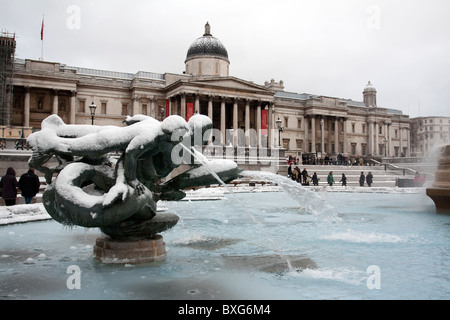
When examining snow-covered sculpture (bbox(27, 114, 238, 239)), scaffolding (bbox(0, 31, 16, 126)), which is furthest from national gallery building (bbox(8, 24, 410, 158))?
snow-covered sculpture (bbox(27, 114, 238, 239))

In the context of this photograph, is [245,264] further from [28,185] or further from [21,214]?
[28,185]

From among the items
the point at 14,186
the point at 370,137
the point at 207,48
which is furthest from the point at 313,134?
the point at 14,186

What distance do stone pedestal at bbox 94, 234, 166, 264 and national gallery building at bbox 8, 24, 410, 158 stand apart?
102 ft

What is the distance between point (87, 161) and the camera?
203 inches

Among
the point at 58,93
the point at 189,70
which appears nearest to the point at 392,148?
the point at 189,70

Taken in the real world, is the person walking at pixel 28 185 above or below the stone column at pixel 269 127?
below

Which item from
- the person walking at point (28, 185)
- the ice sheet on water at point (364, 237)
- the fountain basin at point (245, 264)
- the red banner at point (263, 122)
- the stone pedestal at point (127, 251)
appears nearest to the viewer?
the fountain basin at point (245, 264)

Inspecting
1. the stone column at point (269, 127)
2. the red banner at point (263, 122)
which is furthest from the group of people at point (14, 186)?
the stone column at point (269, 127)

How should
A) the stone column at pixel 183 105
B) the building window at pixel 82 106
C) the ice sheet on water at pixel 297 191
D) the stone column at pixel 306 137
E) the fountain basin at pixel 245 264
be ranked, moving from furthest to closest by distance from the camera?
the stone column at pixel 306 137, the building window at pixel 82 106, the stone column at pixel 183 105, the ice sheet on water at pixel 297 191, the fountain basin at pixel 245 264

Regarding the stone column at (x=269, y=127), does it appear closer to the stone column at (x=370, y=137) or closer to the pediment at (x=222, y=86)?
the pediment at (x=222, y=86)

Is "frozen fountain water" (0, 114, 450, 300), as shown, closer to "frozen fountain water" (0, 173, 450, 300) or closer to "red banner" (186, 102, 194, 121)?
"frozen fountain water" (0, 173, 450, 300)

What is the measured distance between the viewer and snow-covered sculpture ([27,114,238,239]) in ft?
15.2

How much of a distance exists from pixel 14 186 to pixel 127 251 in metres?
6.88

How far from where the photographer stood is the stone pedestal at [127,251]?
16.4ft
